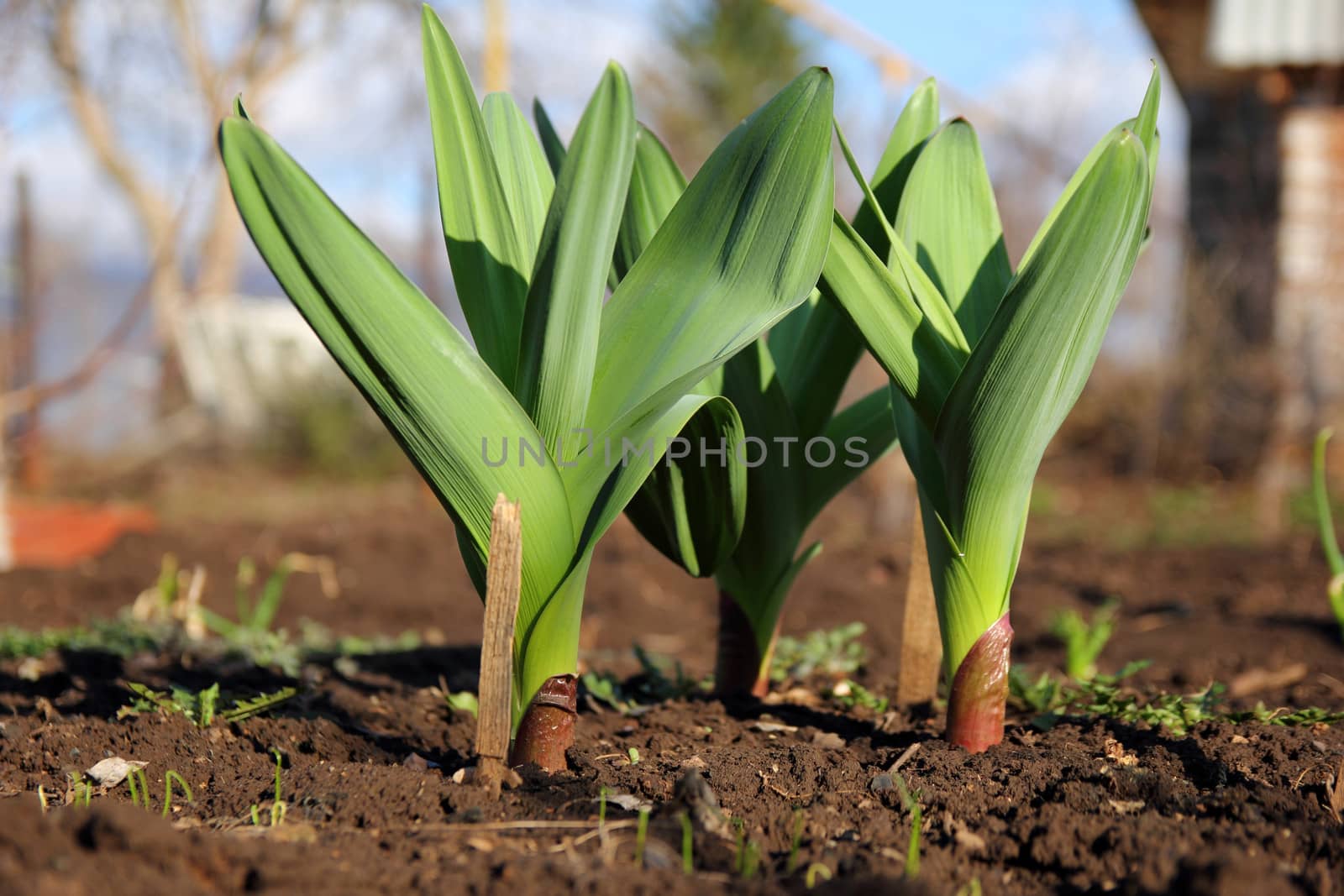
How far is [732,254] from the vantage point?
1252 mm

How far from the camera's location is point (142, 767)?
134cm

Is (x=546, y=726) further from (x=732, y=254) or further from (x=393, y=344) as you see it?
(x=732, y=254)

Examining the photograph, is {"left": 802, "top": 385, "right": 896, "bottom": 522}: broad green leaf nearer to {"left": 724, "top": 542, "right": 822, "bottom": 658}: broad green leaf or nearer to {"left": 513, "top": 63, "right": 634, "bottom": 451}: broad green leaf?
{"left": 724, "top": 542, "right": 822, "bottom": 658}: broad green leaf

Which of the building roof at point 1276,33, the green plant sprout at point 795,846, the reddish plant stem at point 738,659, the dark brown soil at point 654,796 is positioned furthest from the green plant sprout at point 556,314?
the building roof at point 1276,33

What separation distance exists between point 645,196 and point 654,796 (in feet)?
2.71

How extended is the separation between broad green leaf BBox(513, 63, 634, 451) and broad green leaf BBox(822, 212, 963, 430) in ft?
0.87

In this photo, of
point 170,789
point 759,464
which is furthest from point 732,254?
point 170,789

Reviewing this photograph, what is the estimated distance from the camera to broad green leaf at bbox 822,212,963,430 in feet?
4.22

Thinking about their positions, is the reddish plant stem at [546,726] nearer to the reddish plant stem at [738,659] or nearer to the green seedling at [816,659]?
the reddish plant stem at [738,659]

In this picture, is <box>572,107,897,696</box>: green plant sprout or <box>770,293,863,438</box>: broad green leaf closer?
<box>572,107,897,696</box>: green plant sprout

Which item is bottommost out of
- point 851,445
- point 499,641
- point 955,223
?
point 499,641

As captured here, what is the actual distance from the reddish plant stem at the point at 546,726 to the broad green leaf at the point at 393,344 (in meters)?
0.18

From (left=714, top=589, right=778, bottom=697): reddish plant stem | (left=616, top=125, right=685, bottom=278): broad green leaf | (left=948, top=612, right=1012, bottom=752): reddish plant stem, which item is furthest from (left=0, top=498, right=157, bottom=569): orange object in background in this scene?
(left=948, top=612, right=1012, bottom=752): reddish plant stem

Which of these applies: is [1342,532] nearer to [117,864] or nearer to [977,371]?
[977,371]
